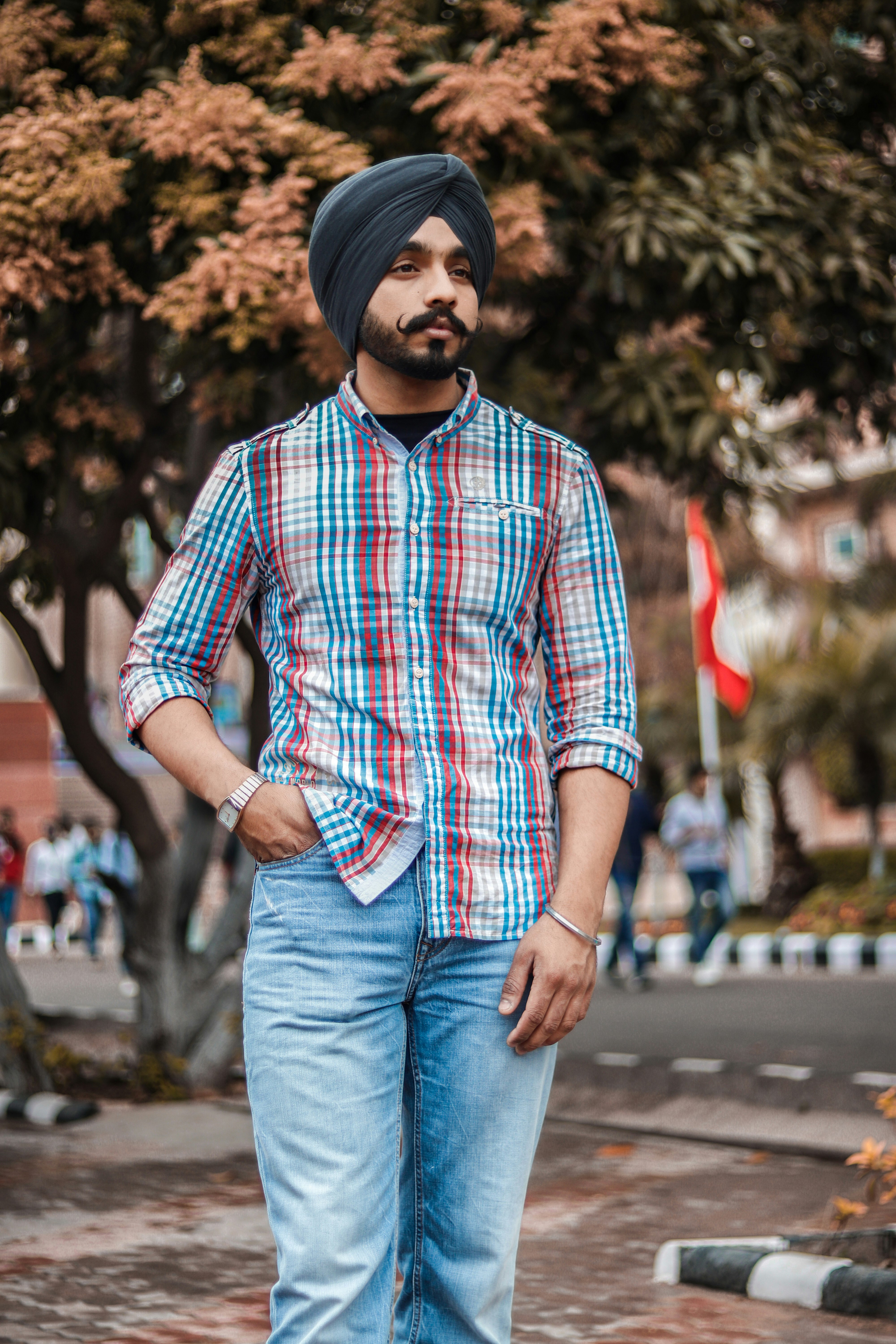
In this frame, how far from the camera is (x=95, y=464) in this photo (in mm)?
7711

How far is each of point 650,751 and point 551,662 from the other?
18.0 m

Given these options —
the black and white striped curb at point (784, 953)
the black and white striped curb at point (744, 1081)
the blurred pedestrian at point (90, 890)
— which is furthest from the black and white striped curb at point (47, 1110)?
the blurred pedestrian at point (90, 890)

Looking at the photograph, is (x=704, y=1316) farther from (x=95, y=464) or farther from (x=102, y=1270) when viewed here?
(x=95, y=464)

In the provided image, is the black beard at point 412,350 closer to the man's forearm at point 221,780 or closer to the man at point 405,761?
the man at point 405,761

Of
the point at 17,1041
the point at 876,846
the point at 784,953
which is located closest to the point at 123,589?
the point at 17,1041

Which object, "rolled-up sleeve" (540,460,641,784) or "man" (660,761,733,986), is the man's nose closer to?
"rolled-up sleeve" (540,460,641,784)

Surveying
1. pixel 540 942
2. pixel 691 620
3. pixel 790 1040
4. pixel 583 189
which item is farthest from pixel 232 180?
pixel 691 620

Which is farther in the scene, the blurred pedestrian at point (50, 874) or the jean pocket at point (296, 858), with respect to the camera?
the blurred pedestrian at point (50, 874)

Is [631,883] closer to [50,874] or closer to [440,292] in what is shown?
[50,874]

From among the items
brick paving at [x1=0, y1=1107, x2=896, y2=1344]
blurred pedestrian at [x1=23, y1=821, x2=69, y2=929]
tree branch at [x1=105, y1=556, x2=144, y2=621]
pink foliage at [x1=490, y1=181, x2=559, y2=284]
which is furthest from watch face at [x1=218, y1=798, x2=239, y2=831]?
blurred pedestrian at [x1=23, y1=821, x2=69, y2=929]

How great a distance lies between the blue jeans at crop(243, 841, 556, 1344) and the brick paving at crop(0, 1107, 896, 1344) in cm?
195

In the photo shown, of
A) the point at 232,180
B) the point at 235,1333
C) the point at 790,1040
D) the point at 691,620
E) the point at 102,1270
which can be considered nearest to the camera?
the point at 235,1333

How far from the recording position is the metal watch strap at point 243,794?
1.97 metres

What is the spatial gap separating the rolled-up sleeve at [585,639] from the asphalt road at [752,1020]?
532 centimetres
